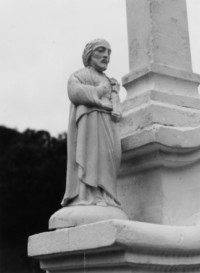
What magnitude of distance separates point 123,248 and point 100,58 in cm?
209

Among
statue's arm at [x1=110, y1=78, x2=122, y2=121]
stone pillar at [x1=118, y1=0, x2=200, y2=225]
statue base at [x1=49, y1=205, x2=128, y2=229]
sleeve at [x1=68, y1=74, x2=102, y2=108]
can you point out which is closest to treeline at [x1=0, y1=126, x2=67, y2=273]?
stone pillar at [x1=118, y1=0, x2=200, y2=225]

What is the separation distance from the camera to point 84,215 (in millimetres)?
4922

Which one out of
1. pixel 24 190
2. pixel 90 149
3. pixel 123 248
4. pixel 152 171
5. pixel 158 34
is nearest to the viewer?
pixel 123 248

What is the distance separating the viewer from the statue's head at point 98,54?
18.1 feet

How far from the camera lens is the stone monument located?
4623 millimetres

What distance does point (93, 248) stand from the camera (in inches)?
181

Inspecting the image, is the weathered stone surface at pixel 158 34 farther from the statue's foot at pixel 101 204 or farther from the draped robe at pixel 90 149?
the statue's foot at pixel 101 204

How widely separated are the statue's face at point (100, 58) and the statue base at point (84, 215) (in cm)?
151

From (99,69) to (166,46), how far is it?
3.09 feet

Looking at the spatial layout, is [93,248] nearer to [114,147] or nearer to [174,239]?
[174,239]

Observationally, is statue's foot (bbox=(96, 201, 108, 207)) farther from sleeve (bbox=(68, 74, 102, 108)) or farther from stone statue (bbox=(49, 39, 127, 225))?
sleeve (bbox=(68, 74, 102, 108))

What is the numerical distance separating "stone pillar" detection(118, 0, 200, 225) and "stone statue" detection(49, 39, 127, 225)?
14.5 inches

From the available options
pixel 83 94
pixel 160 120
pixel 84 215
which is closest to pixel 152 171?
pixel 160 120

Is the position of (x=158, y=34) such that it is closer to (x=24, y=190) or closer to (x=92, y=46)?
(x=92, y=46)
